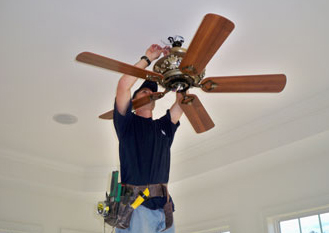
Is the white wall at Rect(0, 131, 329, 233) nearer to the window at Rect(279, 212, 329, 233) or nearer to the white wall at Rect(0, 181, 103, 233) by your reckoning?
the white wall at Rect(0, 181, 103, 233)

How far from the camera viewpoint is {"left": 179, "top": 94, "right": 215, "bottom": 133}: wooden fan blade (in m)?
2.05

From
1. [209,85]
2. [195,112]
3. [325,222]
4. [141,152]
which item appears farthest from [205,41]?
[325,222]

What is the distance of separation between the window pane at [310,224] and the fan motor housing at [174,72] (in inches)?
91.0

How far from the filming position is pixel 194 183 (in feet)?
14.3

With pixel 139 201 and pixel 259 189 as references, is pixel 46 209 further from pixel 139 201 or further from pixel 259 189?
pixel 139 201

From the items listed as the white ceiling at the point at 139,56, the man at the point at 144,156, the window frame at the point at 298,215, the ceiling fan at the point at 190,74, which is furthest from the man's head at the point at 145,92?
the window frame at the point at 298,215

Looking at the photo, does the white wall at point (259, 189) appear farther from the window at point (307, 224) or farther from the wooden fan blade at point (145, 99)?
the wooden fan blade at point (145, 99)

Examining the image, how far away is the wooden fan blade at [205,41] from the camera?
1521 mm

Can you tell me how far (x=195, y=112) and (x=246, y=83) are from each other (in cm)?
39

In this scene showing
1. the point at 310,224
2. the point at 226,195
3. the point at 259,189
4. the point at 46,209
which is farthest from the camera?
the point at 46,209

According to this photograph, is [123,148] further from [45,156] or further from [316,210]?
[45,156]

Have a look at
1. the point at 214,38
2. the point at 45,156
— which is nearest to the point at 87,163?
the point at 45,156

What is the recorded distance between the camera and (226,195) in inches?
163

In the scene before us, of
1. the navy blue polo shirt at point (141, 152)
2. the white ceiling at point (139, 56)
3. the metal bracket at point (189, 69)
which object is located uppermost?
the white ceiling at point (139, 56)
